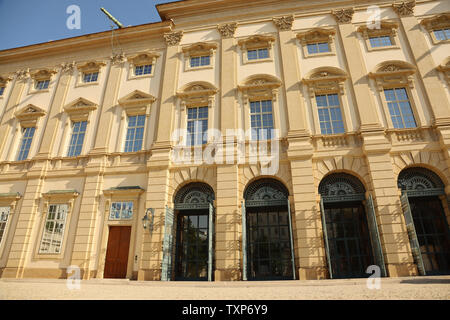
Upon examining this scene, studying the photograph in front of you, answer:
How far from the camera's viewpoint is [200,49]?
54.9ft

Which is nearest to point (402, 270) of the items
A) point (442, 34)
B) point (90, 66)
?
point (442, 34)

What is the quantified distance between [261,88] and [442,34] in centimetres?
1067

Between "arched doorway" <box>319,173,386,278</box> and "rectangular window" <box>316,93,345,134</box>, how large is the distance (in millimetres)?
2458

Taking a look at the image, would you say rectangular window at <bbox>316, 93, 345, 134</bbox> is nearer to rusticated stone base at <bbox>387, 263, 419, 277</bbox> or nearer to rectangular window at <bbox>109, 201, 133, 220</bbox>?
rusticated stone base at <bbox>387, 263, 419, 277</bbox>

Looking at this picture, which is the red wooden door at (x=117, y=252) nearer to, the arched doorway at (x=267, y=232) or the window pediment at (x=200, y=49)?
the arched doorway at (x=267, y=232)

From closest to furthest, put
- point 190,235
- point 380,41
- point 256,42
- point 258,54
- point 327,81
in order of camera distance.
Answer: point 190,235 < point 327,81 < point 380,41 < point 258,54 < point 256,42

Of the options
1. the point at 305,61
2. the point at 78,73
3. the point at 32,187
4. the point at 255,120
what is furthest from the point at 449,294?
the point at 78,73

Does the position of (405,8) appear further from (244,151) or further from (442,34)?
(244,151)

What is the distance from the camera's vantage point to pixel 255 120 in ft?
47.4

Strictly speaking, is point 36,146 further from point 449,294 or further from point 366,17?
point 366,17

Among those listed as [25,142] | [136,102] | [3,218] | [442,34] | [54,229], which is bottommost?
[54,229]

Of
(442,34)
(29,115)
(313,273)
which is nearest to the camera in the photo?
(313,273)

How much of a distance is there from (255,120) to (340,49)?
21.7 feet

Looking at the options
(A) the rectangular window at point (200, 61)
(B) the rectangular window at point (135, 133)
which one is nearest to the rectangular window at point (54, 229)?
(B) the rectangular window at point (135, 133)
